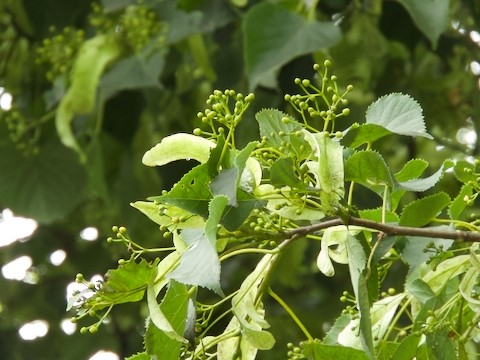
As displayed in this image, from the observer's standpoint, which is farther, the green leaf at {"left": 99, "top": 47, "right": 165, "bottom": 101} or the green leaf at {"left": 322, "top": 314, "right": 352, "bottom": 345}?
the green leaf at {"left": 99, "top": 47, "right": 165, "bottom": 101}

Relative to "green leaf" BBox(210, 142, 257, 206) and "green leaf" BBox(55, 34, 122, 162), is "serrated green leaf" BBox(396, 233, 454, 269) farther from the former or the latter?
"green leaf" BBox(55, 34, 122, 162)

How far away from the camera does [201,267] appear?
569 mm

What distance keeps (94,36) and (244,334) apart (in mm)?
1080

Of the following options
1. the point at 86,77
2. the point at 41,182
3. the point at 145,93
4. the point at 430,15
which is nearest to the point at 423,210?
the point at 430,15

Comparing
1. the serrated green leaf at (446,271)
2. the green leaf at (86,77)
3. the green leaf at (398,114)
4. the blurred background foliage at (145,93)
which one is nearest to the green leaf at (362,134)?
the green leaf at (398,114)

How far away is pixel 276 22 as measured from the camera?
4.40 ft

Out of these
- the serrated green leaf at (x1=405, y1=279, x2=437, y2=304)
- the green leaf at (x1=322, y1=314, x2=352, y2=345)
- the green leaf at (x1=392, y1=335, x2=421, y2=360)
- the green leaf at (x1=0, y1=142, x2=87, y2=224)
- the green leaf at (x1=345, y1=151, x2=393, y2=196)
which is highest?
the green leaf at (x1=345, y1=151, x2=393, y2=196)

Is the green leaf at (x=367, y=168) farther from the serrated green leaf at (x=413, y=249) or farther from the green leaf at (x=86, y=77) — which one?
the green leaf at (x=86, y=77)

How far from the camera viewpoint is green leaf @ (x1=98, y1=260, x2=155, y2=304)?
611 millimetres

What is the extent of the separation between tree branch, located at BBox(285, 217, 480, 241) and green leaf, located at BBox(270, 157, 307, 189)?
0.11 ft

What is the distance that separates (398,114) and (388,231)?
0.24 feet

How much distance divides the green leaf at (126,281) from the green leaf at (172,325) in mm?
17

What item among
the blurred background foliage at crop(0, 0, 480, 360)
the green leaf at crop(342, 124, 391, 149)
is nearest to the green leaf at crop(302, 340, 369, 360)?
the green leaf at crop(342, 124, 391, 149)

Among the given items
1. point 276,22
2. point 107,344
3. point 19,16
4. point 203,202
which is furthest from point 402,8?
point 203,202
